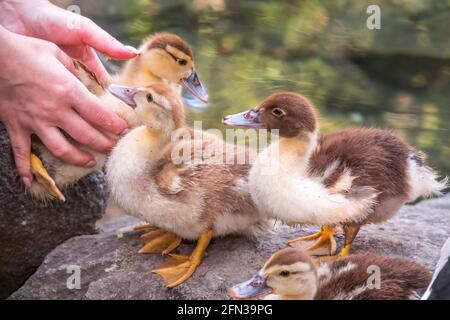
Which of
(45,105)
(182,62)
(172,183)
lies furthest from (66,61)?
(172,183)

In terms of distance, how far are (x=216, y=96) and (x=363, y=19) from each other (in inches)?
60.5

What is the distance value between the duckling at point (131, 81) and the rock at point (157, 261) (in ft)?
0.67

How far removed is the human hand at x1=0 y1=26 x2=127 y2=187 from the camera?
7.98 feet

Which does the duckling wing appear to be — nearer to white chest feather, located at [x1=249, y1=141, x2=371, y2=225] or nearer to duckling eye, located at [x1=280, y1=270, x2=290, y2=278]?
white chest feather, located at [x1=249, y1=141, x2=371, y2=225]

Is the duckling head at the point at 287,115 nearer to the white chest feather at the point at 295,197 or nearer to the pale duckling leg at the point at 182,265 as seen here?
the white chest feather at the point at 295,197

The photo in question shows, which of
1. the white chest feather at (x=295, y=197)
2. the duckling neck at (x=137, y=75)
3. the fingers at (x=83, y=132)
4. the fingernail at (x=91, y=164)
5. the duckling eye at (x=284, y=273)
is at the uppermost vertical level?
the duckling neck at (x=137, y=75)

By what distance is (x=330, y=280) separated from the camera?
2.09m

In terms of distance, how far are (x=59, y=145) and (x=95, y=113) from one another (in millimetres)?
139

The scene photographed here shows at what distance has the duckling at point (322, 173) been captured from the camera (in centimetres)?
235

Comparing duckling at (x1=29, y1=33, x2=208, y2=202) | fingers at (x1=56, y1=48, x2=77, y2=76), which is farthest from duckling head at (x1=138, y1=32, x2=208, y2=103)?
fingers at (x1=56, y1=48, x2=77, y2=76)

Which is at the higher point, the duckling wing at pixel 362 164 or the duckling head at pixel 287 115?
the duckling head at pixel 287 115

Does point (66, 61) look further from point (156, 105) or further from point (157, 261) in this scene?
point (157, 261)

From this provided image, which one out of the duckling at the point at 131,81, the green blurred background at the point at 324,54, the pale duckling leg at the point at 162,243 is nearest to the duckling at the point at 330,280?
the pale duckling leg at the point at 162,243

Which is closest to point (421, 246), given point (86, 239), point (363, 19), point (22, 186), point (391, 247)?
point (391, 247)
